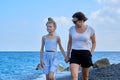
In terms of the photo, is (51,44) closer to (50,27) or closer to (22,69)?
(50,27)

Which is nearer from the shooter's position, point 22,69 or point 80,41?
point 80,41

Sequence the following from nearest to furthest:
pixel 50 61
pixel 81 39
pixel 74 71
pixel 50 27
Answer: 1. pixel 74 71
2. pixel 81 39
3. pixel 50 27
4. pixel 50 61

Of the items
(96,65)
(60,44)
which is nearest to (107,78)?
(60,44)

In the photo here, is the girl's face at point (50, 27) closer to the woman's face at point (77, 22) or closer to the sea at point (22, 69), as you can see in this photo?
the woman's face at point (77, 22)

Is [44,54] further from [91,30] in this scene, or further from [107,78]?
[107,78]

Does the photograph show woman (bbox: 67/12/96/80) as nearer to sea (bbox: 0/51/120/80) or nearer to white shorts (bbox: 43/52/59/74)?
white shorts (bbox: 43/52/59/74)

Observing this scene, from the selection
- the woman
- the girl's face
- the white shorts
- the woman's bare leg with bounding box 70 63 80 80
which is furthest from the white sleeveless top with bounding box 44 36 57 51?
the woman's bare leg with bounding box 70 63 80 80

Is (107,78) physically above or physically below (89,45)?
below

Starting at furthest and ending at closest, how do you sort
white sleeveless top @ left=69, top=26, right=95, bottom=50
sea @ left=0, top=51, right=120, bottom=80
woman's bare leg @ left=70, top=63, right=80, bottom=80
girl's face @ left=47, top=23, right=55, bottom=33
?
sea @ left=0, top=51, right=120, bottom=80, girl's face @ left=47, top=23, right=55, bottom=33, white sleeveless top @ left=69, top=26, right=95, bottom=50, woman's bare leg @ left=70, top=63, right=80, bottom=80

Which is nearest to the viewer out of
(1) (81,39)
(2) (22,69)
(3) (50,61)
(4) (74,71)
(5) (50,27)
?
(4) (74,71)

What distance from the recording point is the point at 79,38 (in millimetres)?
9977

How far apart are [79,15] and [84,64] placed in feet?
3.91

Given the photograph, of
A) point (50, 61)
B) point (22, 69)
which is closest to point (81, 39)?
point (50, 61)

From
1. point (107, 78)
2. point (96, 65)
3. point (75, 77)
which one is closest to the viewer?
point (75, 77)
